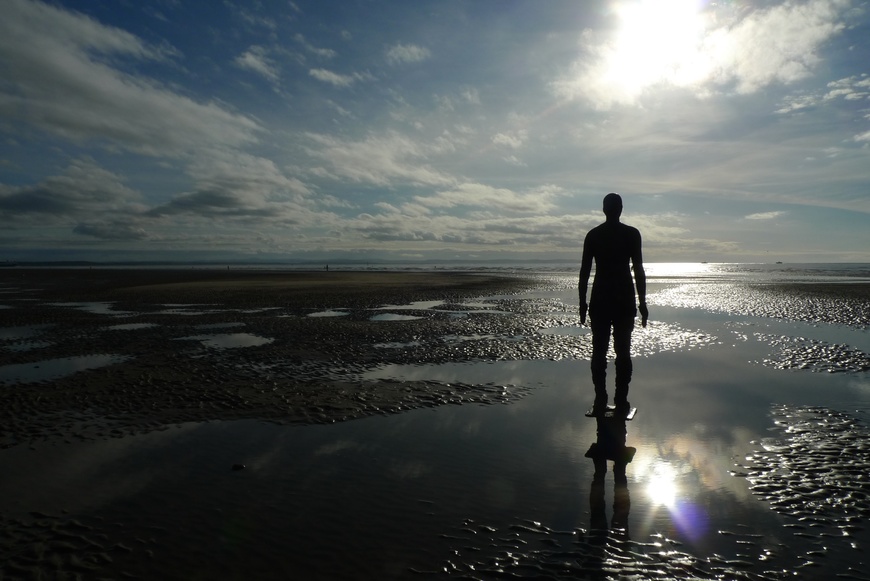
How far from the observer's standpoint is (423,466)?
695cm

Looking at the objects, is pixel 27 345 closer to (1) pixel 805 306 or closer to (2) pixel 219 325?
(2) pixel 219 325

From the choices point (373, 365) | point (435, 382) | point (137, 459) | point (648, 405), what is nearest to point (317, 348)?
point (373, 365)

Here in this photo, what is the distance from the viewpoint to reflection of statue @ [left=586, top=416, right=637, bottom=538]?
531cm

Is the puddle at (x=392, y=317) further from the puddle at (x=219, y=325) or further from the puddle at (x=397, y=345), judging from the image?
the puddle at (x=397, y=345)

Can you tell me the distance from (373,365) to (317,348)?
375cm

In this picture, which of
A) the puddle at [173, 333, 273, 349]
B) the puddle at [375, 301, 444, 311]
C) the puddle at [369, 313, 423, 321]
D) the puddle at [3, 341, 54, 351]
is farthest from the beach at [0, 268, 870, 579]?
the puddle at [375, 301, 444, 311]

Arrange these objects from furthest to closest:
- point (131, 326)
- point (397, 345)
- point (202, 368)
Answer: point (131, 326)
point (397, 345)
point (202, 368)

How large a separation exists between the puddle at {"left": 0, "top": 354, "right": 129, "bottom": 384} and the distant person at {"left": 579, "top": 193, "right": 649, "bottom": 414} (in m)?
14.1

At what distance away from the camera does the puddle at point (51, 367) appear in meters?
13.2

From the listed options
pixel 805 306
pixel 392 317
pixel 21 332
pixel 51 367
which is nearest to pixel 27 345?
pixel 21 332

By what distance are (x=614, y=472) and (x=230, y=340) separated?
1694 centimetres

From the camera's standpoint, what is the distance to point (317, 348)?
1784 cm

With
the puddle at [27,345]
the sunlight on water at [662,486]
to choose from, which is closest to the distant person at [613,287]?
the sunlight on water at [662,486]

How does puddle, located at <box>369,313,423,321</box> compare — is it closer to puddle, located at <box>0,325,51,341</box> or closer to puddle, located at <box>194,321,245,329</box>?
puddle, located at <box>194,321,245,329</box>
